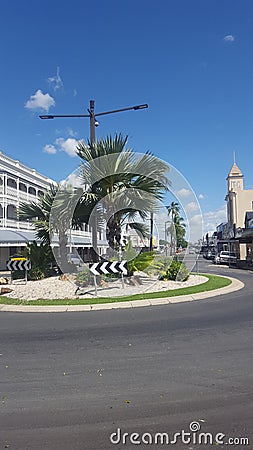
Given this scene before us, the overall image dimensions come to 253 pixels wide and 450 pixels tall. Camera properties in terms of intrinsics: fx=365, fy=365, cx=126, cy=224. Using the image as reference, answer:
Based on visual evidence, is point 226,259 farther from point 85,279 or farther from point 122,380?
point 122,380

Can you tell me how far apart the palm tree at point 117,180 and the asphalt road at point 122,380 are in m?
6.71

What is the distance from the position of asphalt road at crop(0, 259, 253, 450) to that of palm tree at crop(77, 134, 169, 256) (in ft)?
22.0

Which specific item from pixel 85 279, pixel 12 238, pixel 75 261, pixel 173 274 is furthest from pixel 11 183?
pixel 173 274

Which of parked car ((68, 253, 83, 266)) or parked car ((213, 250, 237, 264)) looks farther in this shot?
parked car ((213, 250, 237, 264))

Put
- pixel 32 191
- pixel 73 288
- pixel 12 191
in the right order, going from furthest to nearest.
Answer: pixel 32 191
pixel 12 191
pixel 73 288

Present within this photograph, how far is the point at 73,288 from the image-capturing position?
47.1 ft

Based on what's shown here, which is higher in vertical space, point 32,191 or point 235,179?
point 235,179

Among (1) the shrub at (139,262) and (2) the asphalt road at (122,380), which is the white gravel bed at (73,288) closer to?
(1) the shrub at (139,262)

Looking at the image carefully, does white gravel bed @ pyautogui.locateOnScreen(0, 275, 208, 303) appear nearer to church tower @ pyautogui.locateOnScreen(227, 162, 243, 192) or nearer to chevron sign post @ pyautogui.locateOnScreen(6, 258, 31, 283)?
chevron sign post @ pyautogui.locateOnScreen(6, 258, 31, 283)

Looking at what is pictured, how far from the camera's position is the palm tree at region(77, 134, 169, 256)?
14.7 metres

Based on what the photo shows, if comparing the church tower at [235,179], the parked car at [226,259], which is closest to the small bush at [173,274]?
the parked car at [226,259]

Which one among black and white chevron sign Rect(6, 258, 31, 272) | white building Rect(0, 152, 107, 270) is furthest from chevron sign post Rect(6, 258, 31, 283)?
white building Rect(0, 152, 107, 270)

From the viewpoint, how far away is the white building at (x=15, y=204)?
28578 millimetres

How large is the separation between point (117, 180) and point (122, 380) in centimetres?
1064
